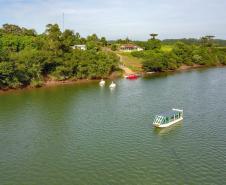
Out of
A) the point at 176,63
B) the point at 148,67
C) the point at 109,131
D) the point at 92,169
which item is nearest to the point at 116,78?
the point at 148,67

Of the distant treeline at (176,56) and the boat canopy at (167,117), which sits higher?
the distant treeline at (176,56)

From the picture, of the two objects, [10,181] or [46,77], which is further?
[46,77]

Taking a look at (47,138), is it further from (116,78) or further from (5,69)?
(116,78)

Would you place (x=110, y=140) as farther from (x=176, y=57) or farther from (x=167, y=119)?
(x=176, y=57)

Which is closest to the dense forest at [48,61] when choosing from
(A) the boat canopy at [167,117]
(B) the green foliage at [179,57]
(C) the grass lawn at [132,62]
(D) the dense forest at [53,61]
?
(D) the dense forest at [53,61]

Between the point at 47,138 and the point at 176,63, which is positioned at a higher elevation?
the point at 176,63

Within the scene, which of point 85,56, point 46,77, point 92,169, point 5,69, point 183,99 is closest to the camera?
point 92,169

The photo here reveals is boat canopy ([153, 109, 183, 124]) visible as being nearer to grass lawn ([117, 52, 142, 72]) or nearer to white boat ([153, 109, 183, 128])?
white boat ([153, 109, 183, 128])

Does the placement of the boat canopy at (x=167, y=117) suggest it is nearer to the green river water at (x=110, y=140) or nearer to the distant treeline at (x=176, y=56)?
the green river water at (x=110, y=140)
